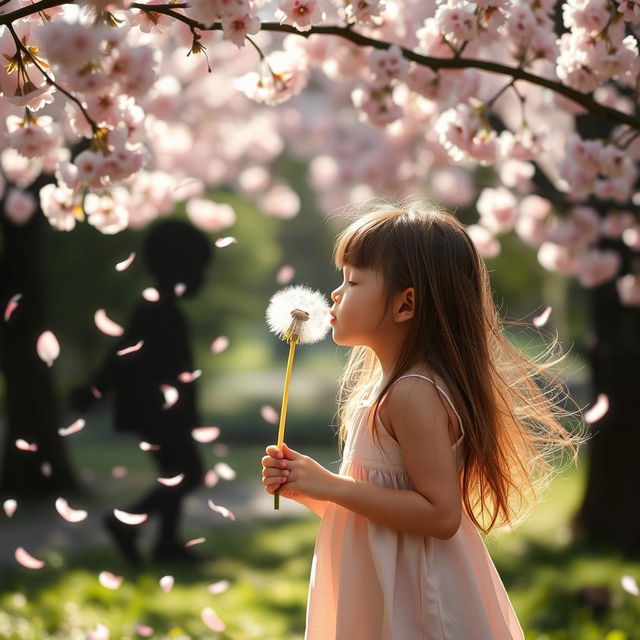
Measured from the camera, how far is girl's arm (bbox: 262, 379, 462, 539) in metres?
1.94

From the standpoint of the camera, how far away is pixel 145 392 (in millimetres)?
4906

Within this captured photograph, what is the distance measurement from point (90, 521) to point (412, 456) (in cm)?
521

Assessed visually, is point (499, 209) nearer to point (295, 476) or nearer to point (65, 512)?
point (65, 512)

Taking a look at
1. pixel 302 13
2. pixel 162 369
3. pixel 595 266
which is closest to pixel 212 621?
pixel 162 369

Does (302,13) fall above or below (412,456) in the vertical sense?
above

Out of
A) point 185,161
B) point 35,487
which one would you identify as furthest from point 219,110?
point 35,487

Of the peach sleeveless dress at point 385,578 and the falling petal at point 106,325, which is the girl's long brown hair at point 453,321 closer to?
the peach sleeveless dress at point 385,578

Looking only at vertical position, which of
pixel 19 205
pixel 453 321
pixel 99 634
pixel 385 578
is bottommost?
pixel 385 578

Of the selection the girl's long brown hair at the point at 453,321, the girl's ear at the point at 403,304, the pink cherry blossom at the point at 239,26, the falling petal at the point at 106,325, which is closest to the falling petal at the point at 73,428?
the falling petal at the point at 106,325

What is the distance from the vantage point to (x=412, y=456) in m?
1.95

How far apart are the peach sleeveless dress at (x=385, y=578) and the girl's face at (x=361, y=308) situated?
5.8 inches

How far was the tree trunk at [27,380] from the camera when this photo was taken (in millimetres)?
7000

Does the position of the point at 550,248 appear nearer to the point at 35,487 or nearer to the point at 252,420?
the point at 35,487

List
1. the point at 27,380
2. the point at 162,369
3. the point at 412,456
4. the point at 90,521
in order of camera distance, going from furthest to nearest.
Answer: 1. the point at 27,380
2. the point at 90,521
3. the point at 162,369
4. the point at 412,456
